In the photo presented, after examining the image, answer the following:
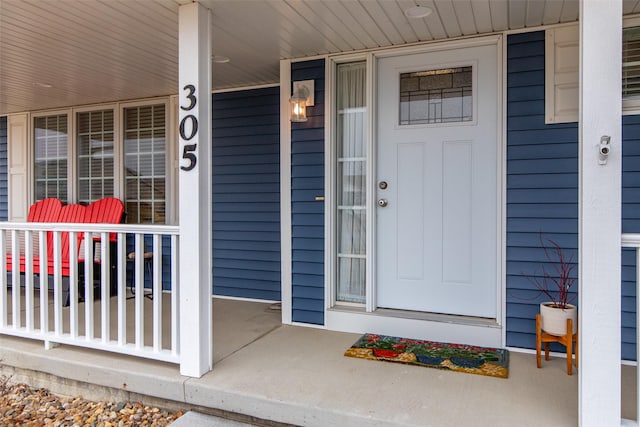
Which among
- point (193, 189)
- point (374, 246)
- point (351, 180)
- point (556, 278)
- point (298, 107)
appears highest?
point (298, 107)

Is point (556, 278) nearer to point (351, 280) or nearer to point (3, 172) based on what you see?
point (351, 280)

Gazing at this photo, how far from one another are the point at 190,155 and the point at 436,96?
181 centimetres

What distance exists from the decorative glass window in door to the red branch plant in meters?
1.23

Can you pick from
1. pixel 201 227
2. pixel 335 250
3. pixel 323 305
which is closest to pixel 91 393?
pixel 201 227

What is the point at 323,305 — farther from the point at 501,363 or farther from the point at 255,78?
the point at 255,78

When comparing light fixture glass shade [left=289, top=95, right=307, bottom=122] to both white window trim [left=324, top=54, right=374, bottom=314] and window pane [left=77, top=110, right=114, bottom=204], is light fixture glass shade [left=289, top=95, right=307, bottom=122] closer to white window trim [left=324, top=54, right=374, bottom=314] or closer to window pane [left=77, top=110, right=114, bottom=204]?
white window trim [left=324, top=54, right=374, bottom=314]

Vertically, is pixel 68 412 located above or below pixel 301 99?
below

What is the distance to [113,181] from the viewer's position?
4.96 metres

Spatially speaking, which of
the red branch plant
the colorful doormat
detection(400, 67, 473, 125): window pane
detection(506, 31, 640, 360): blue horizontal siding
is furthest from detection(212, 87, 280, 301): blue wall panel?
the red branch plant

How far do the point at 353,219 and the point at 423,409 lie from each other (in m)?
1.64

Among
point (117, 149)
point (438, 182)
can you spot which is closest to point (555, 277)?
point (438, 182)

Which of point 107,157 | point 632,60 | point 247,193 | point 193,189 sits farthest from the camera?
point 107,157

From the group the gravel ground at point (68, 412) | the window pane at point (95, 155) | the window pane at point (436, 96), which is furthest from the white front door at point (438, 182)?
the window pane at point (95, 155)

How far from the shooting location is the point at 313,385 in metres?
2.41
